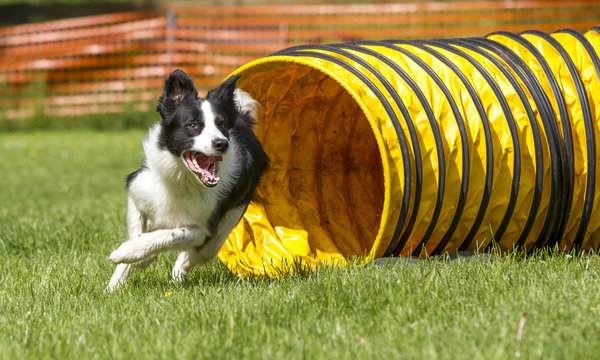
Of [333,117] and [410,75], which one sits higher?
[410,75]

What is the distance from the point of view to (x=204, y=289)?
148 inches

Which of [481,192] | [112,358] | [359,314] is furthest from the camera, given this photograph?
[481,192]

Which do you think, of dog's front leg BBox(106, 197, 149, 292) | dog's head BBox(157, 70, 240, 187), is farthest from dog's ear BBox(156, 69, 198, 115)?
dog's front leg BBox(106, 197, 149, 292)

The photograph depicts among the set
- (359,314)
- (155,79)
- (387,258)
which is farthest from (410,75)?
(155,79)

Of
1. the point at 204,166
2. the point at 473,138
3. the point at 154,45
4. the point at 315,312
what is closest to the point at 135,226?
the point at 204,166

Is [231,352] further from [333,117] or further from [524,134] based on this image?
[333,117]

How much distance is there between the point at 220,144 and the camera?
3879 mm

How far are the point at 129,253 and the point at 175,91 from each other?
98 centimetres

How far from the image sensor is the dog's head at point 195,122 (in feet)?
13.2

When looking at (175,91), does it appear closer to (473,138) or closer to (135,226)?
(135,226)

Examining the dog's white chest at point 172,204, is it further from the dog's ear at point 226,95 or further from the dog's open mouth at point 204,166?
the dog's ear at point 226,95

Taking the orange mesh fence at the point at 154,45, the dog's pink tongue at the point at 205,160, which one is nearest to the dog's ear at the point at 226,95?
the dog's pink tongue at the point at 205,160

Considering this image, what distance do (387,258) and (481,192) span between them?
65cm

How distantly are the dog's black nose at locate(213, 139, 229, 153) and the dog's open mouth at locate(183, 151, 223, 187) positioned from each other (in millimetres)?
224
